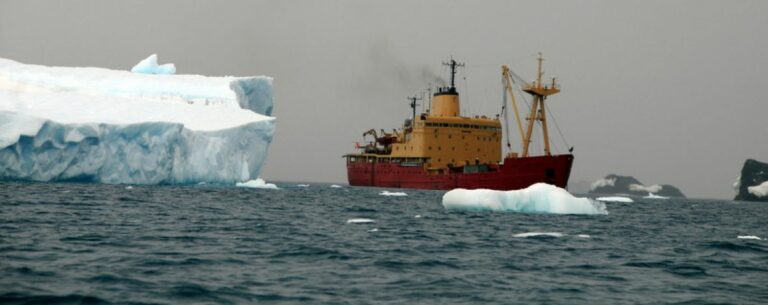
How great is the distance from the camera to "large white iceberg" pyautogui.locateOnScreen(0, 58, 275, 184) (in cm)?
3662

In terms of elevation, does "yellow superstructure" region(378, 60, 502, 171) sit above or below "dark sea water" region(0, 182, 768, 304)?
above

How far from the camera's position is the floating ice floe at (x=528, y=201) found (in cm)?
2611

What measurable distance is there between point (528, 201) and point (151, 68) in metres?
43.6

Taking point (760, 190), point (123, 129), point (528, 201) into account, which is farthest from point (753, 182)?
point (123, 129)

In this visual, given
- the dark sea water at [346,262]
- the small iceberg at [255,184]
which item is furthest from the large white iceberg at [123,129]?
the dark sea water at [346,262]

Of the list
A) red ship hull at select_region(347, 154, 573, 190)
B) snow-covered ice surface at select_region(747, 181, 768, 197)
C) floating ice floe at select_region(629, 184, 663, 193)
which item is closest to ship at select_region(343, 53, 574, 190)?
red ship hull at select_region(347, 154, 573, 190)

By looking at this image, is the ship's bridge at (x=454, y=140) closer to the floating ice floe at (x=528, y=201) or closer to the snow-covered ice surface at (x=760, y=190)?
the floating ice floe at (x=528, y=201)

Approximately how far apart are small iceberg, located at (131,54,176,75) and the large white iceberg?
17.1ft

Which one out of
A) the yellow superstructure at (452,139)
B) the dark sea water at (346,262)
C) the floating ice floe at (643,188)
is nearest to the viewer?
the dark sea water at (346,262)

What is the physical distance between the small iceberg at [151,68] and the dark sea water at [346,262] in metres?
41.9

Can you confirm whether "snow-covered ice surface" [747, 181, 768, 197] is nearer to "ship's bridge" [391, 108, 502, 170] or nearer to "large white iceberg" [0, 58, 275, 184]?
"ship's bridge" [391, 108, 502, 170]

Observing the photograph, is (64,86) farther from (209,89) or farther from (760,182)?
(760,182)

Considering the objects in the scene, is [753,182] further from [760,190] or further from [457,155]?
[457,155]

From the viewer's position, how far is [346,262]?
460 inches
